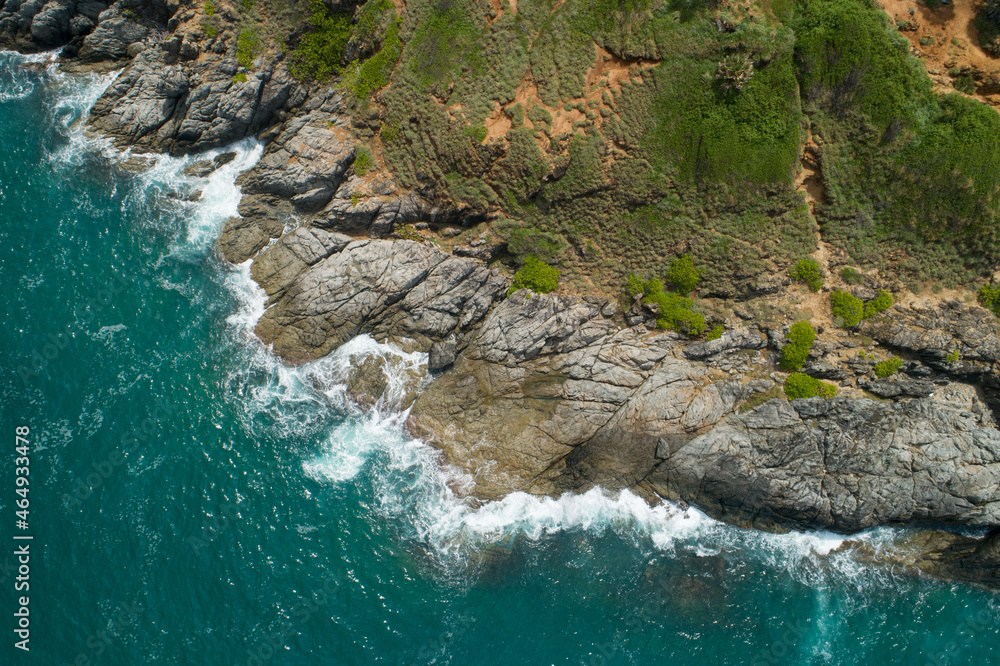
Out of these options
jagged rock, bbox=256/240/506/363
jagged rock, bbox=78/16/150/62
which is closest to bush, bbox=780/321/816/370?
jagged rock, bbox=256/240/506/363

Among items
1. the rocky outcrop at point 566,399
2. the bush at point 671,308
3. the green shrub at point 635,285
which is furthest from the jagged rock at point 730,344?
the green shrub at point 635,285

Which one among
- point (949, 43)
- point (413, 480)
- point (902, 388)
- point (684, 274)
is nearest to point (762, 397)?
point (902, 388)

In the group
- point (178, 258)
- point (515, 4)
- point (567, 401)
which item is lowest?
point (178, 258)

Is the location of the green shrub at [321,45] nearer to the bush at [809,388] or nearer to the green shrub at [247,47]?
the green shrub at [247,47]

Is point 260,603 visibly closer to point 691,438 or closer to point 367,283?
point 367,283

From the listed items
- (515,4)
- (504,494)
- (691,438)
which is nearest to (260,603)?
(504,494)

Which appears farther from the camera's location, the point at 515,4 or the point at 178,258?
the point at 178,258

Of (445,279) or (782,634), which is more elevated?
(445,279)
